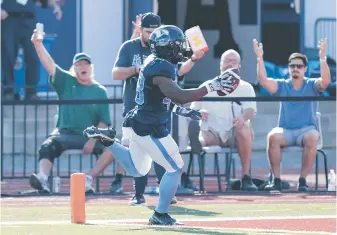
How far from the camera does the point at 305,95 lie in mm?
17562

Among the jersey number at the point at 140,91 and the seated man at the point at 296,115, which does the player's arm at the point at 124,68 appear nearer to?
the jersey number at the point at 140,91

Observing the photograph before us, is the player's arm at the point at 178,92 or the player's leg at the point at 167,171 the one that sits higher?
the player's arm at the point at 178,92

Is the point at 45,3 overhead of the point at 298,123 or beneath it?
overhead

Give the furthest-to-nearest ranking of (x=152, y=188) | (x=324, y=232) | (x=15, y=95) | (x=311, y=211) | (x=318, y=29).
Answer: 1. (x=318, y=29)
2. (x=15, y=95)
3. (x=152, y=188)
4. (x=311, y=211)
5. (x=324, y=232)

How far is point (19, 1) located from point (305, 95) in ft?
21.4

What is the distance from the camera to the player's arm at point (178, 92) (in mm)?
12859

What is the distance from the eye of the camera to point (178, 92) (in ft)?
42.3

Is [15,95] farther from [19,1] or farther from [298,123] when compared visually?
[298,123]

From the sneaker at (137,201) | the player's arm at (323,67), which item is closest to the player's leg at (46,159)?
the sneaker at (137,201)

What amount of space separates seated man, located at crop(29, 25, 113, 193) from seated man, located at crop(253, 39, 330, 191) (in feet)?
6.56

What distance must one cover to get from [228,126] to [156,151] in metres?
4.18

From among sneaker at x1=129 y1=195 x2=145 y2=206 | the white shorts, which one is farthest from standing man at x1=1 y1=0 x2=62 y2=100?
the white shorts

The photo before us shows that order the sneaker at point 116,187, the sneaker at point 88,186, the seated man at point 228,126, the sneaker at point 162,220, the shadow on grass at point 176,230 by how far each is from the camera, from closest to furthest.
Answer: the shadow on grass at point 176,230, the sneaker at point 162,220, the sneaker at point 88,186, the sneaker at point 116,187, the seated man at point 228,126

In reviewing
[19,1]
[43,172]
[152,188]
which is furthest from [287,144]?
[19,1]
